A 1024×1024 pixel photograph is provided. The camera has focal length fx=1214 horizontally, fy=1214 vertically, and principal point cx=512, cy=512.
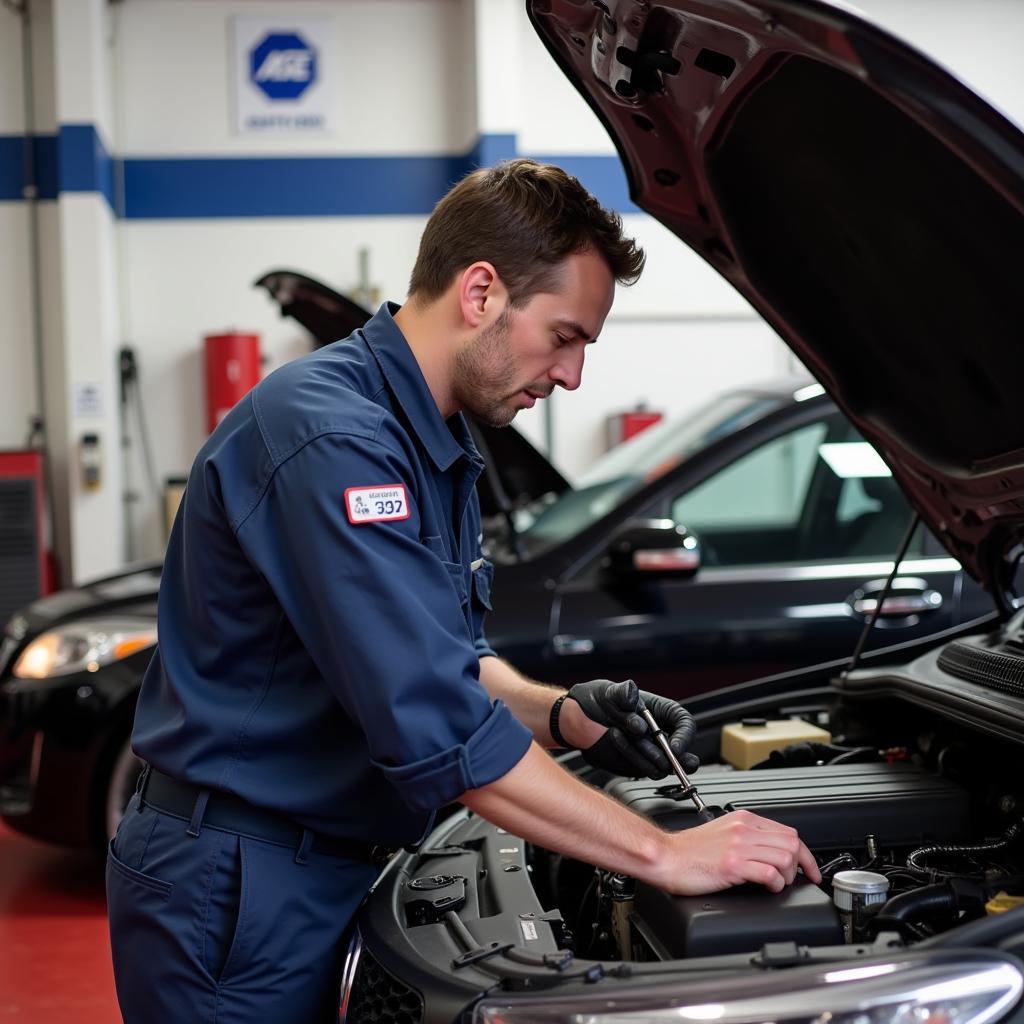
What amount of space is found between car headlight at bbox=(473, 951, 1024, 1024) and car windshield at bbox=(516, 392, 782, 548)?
232cm

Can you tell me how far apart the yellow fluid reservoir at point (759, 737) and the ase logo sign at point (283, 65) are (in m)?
7.41

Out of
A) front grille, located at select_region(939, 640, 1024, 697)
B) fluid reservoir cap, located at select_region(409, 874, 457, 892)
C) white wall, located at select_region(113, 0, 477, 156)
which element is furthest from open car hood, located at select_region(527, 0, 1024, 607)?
white wall, located at select_region(113, 0, 477, 156)

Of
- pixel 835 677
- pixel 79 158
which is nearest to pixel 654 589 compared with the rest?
pixel 835 677

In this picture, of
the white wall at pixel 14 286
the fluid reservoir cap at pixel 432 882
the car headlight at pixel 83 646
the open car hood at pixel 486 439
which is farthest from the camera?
the white wall at pixel 14 286

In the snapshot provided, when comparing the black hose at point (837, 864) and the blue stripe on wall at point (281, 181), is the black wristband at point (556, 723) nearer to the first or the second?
the black hose at point (837, 864)

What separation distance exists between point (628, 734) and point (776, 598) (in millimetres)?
1719

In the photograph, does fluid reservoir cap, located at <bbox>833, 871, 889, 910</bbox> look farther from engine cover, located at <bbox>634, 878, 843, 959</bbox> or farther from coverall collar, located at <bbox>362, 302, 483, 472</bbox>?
coverall collar, located at <bbox>362, 302, 483, 472</bbox>

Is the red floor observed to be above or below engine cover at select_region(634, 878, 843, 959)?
below

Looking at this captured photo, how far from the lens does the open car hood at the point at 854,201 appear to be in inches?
45.4

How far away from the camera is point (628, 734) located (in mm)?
1716

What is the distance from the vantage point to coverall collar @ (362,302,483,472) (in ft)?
4.94

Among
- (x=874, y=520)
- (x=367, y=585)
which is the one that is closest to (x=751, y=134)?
(x=367, y=585)

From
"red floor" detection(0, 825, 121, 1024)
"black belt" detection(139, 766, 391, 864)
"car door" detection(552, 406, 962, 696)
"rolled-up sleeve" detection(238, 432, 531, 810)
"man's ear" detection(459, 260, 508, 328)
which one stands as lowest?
"red floor" detection(0, 825, 121, 1024)

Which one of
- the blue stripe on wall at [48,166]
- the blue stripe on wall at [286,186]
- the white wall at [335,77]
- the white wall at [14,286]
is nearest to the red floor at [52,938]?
the white wall at [14,286]
